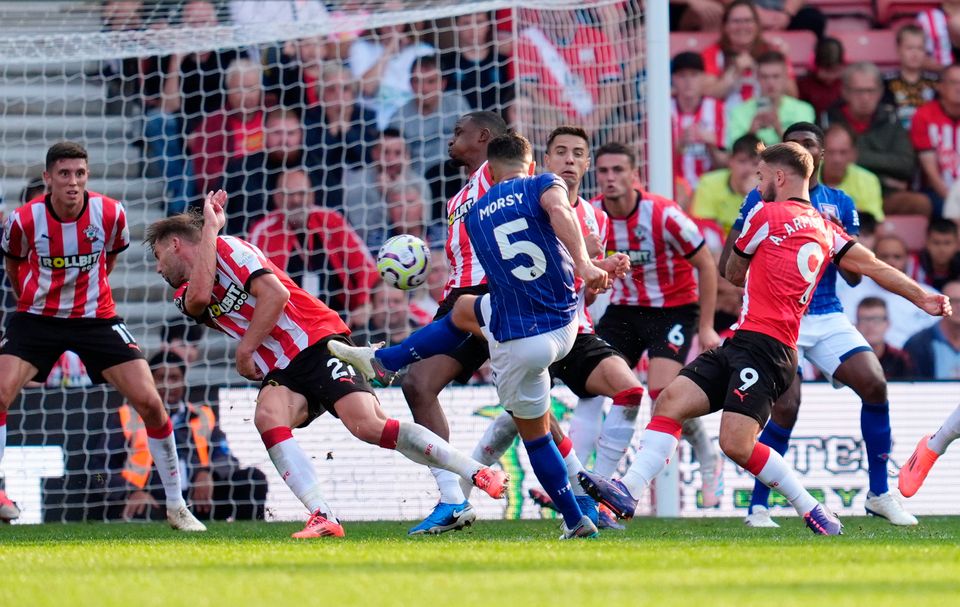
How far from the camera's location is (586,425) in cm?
874

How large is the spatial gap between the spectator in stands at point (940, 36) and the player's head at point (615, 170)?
21.1ft

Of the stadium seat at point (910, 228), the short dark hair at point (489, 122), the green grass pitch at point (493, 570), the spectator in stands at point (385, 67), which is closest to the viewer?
the green grass pitch at point (493, 570)

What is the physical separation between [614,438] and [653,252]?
4.44 ft

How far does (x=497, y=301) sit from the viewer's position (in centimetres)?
648

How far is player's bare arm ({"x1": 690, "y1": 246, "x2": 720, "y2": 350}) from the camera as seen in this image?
8.79m

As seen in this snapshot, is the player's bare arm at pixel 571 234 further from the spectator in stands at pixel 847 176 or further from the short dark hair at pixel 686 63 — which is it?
the short dark hair at pixel 686 63

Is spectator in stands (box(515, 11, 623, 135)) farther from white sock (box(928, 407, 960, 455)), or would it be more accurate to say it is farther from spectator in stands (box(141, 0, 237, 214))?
white sock (box(928, 407, 960, 455))

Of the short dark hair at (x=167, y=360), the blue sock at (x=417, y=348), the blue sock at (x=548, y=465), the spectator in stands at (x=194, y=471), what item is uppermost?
the blue sock at (x=417, y=348)

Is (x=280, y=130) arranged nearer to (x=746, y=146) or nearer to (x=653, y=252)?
(x=746, y=146)

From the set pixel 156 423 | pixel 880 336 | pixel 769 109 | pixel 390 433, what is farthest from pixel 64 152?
pixel 769 109

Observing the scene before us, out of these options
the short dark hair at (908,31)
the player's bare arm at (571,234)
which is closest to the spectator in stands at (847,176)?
the short dark hair at (908,31)

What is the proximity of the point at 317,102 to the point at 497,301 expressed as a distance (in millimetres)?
6728

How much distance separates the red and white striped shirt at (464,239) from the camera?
7.82 metres

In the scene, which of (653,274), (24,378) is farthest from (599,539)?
(24,378)
